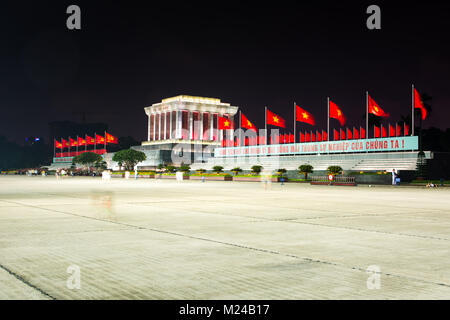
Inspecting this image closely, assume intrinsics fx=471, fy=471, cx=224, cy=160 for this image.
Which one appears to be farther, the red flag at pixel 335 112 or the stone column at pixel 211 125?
the stone column at pixel 211 125

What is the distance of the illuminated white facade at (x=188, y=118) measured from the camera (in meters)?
167

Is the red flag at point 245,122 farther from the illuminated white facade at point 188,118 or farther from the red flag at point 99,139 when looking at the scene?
the illuminated white facade at point 188,118

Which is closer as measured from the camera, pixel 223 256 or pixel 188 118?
pixel 223 256

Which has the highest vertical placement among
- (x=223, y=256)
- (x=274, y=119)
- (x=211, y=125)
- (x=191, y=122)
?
(x=191, y=122)

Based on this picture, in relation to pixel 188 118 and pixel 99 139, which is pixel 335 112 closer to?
pixel 99 139

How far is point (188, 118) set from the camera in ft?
557

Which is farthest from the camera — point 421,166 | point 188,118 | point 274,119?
point 188,118

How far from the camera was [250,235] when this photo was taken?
10.7m

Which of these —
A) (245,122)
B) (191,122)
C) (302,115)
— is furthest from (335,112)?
(191,122)

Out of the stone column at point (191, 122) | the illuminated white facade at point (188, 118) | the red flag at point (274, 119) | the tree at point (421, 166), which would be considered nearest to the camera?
the tree at point (421, 166)

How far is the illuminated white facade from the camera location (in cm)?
16712

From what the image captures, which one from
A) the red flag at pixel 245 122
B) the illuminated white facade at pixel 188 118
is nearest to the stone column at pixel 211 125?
the illuminated white facade at pixel 188 118

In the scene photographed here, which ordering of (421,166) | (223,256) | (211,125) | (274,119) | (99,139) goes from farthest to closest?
(211,125), (99,139), (274,119), (421,166), (223,256)
